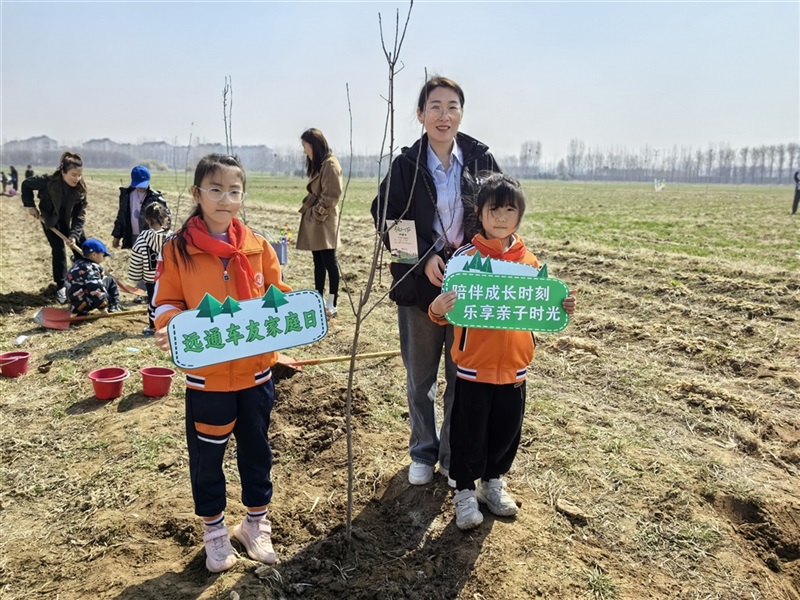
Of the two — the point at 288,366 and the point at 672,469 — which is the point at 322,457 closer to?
the point at 288,366

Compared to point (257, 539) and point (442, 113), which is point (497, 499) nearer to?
point (257, 539)

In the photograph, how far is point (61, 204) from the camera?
298 inches

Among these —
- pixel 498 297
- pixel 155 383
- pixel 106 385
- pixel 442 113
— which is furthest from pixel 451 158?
pixel 106 385

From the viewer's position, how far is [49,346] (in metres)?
5.90

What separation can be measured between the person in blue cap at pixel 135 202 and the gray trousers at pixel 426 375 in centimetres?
455

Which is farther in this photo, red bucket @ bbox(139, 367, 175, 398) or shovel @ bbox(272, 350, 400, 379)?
shovel @ bbox(272, 350, 400, 379)

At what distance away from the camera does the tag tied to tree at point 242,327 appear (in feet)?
6.97

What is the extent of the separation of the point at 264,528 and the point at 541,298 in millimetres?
1643

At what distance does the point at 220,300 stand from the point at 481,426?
133cm

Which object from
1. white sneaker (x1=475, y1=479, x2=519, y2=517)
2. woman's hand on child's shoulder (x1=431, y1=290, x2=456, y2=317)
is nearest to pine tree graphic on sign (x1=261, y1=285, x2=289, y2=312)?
woman's hand on child's shoulder (x1=431, y1=290, x2=456, y2=317)

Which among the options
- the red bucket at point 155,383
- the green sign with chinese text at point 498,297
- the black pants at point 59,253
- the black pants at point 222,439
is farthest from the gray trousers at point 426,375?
the black pants at point 59,253

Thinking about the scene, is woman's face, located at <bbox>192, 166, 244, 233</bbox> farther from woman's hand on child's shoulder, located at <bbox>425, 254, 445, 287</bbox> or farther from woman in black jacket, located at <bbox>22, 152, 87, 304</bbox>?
woman in black jacket, located at <bbox>22, 152, 87, 304</bbox>

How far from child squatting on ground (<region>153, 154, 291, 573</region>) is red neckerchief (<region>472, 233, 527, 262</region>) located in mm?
959

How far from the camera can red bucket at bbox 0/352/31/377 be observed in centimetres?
498
